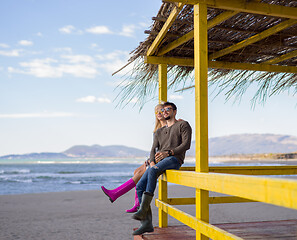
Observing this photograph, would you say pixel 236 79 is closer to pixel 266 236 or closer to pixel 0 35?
pixel 266 236

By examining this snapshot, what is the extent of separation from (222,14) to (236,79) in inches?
78.3

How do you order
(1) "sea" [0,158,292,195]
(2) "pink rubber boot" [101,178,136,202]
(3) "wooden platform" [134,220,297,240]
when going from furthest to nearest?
(1) "sea" [0,158,292,195], (2) "pink rubber boot" [101,178,136,202], (3) "wooden platform" [134,220,297,240]

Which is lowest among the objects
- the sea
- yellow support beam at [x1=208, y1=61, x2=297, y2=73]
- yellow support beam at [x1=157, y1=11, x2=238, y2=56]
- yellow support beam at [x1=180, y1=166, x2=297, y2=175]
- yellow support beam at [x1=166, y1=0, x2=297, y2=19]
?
the sea

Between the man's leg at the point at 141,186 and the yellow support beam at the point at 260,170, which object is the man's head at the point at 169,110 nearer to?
the man's leg at the point at 141,186

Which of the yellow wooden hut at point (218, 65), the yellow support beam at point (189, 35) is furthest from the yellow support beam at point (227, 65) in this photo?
the yellow support beam at point (189, 35)

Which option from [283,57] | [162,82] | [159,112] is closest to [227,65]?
[283,57]

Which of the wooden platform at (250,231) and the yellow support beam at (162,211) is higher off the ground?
the yellow support beam at (162,211)

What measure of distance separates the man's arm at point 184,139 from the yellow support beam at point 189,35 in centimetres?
107

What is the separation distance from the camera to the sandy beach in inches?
264

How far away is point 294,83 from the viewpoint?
5855 millimetres

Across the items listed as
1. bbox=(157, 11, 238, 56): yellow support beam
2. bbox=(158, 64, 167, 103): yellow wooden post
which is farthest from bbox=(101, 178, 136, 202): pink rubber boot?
bbox=(157, 11, 238, 56): yellow support beam

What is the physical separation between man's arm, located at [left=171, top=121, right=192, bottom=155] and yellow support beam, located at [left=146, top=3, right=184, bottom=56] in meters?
1.07

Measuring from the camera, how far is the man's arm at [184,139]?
3.81 metres

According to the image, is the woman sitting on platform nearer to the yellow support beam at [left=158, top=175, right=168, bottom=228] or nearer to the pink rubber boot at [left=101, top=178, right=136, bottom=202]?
the pink rubber boot at [left=101, top=178, right=136, bottom=202]
